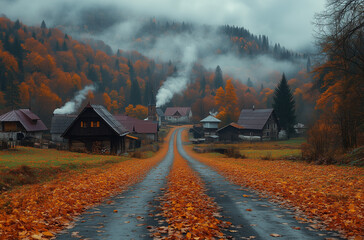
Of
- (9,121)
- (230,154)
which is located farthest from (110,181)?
(9,121)

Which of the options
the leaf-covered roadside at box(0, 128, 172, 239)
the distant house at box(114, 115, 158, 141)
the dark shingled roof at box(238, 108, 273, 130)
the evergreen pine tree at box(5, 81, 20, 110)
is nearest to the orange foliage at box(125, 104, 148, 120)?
the distant house at box(114, 115, 158, 141)

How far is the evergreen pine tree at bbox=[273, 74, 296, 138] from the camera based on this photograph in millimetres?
80188

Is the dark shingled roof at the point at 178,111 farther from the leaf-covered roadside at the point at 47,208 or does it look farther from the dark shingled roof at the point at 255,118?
the leaf-covered roadside at the point at 47,208

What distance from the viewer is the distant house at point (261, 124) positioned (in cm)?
7719

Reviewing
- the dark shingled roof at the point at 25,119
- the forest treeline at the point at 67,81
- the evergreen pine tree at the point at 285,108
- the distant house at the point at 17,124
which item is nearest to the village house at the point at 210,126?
the forest treeline at the point at 67,81

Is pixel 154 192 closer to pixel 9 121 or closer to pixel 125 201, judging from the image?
pixel 125 201

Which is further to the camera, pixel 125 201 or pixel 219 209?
pixel 125 201

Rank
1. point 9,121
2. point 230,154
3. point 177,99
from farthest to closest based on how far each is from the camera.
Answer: point 177,99 → point 9,121 → point 230,154

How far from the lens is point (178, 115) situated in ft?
483

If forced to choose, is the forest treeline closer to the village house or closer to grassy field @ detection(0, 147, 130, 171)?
the village house

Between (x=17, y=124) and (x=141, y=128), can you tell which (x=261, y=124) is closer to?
(x=141, y=128)

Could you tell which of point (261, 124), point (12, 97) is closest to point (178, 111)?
point (261, 124)

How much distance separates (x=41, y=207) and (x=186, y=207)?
15.3 feet

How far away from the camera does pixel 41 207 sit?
9.30 meters
